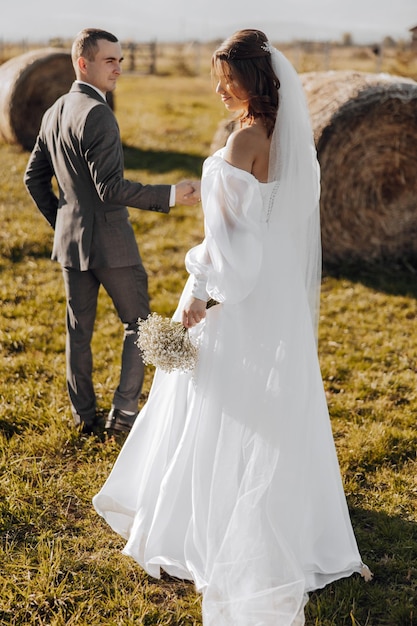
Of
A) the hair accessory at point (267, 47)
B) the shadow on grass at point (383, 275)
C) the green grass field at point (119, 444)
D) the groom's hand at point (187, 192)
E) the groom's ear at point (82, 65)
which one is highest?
the hair accessory at point (267, 47)

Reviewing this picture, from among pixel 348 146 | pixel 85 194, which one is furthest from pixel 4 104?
pixel 85 194

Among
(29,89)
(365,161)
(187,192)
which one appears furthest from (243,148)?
(29,89)

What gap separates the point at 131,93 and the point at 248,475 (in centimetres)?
1777

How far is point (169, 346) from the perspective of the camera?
3.30 metres

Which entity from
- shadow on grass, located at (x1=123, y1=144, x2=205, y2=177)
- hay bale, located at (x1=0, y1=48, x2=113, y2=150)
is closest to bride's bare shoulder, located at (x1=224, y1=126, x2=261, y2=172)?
shadow on grass, located at (x1=123, y1=144, x2=205, y2=177)

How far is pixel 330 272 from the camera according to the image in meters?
7.76

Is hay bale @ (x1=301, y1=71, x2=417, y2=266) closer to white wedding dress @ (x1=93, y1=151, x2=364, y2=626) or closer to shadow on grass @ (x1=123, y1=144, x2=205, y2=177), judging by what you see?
shadow on grass @ (x1=123, y1=144, x2=205, y2=177)

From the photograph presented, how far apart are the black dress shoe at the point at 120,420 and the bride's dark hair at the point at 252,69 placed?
2302mm

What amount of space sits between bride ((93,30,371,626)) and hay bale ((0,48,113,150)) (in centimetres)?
966

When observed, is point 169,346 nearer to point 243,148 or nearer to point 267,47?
point 243,148

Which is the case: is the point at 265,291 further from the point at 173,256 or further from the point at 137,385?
the point at 173,256

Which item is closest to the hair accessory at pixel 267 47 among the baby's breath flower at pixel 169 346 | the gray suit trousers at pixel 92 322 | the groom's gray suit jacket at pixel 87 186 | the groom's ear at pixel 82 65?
the groom's gray suit jacket at pixel 87 186

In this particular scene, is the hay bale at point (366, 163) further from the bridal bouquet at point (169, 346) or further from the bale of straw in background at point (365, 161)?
the bridal bouquet at point (169, 346)

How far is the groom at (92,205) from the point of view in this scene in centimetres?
405
